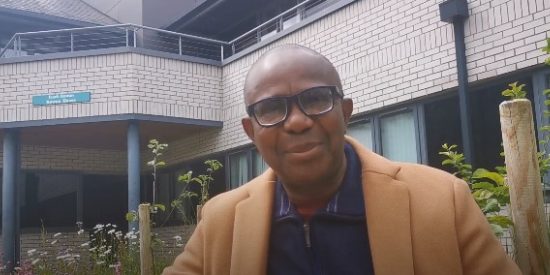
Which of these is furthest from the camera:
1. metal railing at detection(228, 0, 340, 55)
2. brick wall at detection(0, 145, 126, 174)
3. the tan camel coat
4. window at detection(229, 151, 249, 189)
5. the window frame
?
brick wall at detection(0, 145, 126, 174)

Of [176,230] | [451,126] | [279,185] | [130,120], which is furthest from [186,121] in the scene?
[279,185]

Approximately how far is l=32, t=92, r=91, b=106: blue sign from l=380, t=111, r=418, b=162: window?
211 inches

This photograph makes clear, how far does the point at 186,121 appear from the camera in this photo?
11.2 metres

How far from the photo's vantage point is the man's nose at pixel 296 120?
175cm

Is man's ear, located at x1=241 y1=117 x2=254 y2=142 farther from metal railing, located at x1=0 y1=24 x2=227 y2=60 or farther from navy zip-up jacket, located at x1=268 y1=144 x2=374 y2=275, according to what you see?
metal railing, located at x1=0 y1=24 x2=227 y2=60

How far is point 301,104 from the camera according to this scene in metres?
1.77

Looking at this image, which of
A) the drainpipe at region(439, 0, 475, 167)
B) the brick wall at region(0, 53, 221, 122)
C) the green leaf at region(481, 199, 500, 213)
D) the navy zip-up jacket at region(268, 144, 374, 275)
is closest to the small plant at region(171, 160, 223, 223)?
the drainpipe at region(439, 0, 475, 167)

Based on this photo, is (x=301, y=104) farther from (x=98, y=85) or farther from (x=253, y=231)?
(x=98, y=85)

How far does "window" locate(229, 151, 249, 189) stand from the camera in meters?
11.2

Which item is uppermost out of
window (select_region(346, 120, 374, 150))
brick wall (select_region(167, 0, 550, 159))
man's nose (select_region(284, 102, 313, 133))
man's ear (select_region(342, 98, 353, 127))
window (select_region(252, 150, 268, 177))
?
brick wall (select_region(167, 0, 550, 159))

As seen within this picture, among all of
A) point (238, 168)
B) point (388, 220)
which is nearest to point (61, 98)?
point (238, 168)

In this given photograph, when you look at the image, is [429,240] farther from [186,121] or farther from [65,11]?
[65,11]

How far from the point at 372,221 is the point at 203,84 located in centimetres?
987

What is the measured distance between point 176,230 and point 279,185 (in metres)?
11.0
